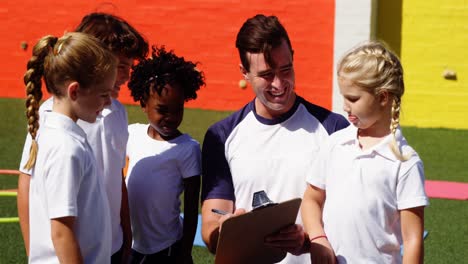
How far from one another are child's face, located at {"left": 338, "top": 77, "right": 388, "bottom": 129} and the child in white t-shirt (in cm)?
108

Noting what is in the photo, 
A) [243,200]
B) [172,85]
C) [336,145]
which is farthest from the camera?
[172,85]

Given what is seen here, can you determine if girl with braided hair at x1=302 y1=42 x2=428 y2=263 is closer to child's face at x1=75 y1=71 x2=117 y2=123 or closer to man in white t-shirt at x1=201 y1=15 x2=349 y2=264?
man in white t-shirt at x1=201 y1=15 x2=349 y2=264

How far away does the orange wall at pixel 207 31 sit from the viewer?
13172 millimetres

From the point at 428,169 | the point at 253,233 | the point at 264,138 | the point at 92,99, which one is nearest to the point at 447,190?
the point at 428,169

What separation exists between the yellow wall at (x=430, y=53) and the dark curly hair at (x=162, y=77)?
28.2ft

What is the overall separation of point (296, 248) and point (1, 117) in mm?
9905

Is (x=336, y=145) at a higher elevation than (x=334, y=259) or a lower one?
higher

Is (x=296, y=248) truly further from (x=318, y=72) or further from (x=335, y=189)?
(x=318, y=72)

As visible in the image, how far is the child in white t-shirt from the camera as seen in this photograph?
406 cm

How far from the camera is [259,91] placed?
3.62m

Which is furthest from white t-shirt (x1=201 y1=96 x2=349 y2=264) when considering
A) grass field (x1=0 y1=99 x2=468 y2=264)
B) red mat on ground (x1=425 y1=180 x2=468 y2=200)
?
red mat on ground (x1=425 y1=180 x2=468 y2=200)

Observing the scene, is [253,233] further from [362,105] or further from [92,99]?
[92,99]

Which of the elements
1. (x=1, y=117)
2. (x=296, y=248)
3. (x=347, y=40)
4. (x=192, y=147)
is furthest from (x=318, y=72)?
(x=296, y=248)

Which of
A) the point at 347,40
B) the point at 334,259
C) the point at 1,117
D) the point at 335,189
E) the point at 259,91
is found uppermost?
the point at 259,91
